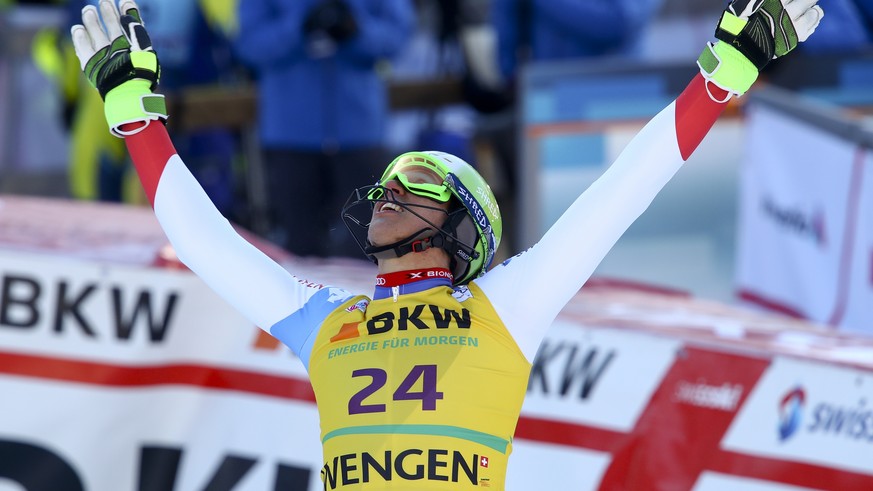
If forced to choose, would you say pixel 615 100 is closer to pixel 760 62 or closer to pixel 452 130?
pixel 452 130

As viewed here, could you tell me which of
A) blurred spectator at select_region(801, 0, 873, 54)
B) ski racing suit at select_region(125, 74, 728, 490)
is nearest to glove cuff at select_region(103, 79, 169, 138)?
ski racing suit at select_region(125, 74, 728, 490)

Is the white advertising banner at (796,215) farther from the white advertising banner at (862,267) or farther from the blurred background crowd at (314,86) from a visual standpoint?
the blurred background crowd at (314,86)

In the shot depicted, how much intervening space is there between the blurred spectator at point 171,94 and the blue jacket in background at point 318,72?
946 millimetres

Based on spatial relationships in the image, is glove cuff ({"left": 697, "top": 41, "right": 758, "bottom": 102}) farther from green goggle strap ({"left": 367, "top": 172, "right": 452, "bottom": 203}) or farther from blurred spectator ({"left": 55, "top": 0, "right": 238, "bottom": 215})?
blurred spectator ({"left": 55, "top": 0, "right": 238, "bottom": 215})

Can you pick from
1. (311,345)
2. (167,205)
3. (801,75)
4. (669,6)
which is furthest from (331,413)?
(669,6)

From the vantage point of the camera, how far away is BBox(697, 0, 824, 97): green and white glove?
327 cm

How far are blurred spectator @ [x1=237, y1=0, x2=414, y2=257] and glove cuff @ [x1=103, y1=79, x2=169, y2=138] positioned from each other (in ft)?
12.7

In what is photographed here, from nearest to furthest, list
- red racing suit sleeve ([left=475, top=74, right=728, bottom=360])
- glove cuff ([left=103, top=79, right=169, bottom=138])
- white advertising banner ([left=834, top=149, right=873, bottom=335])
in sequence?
red racing suit sleeve ([left=475, top=74, right=728, bottom=360]), glove cuff ([left=103, top=79, right=169, bottom=138]), white advertising banner ([left=834, top=149, right=873, bottom=335])

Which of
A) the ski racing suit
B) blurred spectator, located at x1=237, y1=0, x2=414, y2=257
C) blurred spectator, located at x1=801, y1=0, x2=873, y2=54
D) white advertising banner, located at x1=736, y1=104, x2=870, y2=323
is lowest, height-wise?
the ski racing suit

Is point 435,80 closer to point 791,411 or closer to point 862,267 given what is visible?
point 862,267

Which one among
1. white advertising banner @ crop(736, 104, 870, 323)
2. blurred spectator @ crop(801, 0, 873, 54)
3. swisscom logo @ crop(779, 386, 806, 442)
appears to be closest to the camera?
swisscom logo @ crop(779, 386, 806, 442)

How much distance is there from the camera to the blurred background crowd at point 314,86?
24.6 feet

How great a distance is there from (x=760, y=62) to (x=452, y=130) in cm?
545

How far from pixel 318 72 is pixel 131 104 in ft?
13.3
